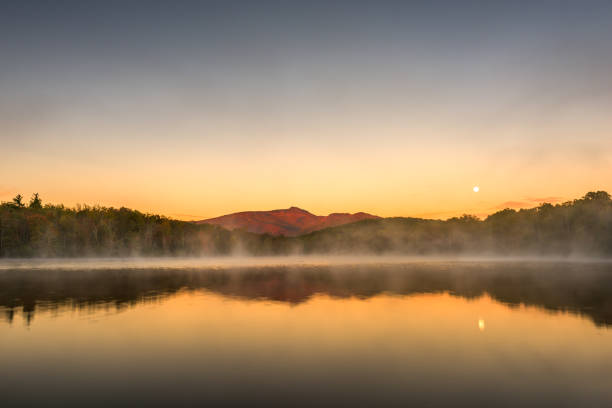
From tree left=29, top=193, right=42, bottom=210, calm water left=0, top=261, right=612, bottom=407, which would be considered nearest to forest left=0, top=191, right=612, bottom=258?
tree left=29, top=193, right=42, bottom=210

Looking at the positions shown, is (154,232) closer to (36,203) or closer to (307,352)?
(36,203)

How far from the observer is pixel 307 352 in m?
19.1

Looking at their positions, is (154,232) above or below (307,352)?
above

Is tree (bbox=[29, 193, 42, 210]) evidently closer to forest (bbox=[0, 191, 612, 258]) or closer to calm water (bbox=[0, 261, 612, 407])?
forest (bbox=[0, 191, 612, 258])

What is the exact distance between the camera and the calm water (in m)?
13.8

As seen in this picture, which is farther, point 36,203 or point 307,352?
point 36,203

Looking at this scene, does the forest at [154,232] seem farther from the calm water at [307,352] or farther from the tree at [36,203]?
the calm water at [307,352]

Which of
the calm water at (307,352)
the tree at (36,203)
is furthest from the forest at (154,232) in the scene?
the calm water at (307,352)

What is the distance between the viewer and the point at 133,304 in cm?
3428

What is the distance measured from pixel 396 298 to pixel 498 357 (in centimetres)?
1966

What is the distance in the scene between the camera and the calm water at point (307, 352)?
13.8 m

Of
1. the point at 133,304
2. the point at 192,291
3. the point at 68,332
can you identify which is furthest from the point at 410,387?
the point at 192,291

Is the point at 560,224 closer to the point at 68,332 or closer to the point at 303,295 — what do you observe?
the point at 303,295

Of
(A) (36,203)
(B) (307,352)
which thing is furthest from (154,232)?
(B) (307,352)
